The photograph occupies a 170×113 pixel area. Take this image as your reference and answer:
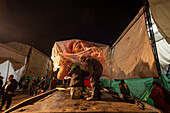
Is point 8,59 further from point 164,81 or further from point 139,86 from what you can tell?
point 164,81

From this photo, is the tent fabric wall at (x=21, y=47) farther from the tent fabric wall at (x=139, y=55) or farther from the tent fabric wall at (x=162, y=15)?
the tent fabric wall at (x=162, y=15)

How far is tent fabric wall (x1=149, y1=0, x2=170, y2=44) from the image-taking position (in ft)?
10.1

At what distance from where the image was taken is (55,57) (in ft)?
14.3

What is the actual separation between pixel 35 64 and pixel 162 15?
1761 cm

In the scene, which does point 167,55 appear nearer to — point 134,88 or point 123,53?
point 123,53

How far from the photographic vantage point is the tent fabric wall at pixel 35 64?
42.8ft

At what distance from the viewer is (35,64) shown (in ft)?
Result: 47.5

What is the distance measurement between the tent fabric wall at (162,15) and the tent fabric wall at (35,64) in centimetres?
1651

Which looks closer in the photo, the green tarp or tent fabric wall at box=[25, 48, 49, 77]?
the green tarp

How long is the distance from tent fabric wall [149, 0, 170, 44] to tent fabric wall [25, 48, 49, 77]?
16509mm

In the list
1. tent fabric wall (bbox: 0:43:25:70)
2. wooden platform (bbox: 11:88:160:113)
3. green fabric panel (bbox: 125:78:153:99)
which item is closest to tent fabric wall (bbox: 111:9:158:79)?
green fabric panel (bbox: 125:78:153:99)

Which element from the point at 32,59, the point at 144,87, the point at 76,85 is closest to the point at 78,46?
the point at 76,85

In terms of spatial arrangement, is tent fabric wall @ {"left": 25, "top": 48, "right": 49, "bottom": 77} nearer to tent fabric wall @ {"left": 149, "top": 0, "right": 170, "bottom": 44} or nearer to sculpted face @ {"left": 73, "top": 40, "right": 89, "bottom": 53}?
sculpted face @ {"left": 73, "top": 40, "right": 89, "bottom": 53}

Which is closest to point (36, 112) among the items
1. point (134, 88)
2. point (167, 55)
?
point (134, 88)
